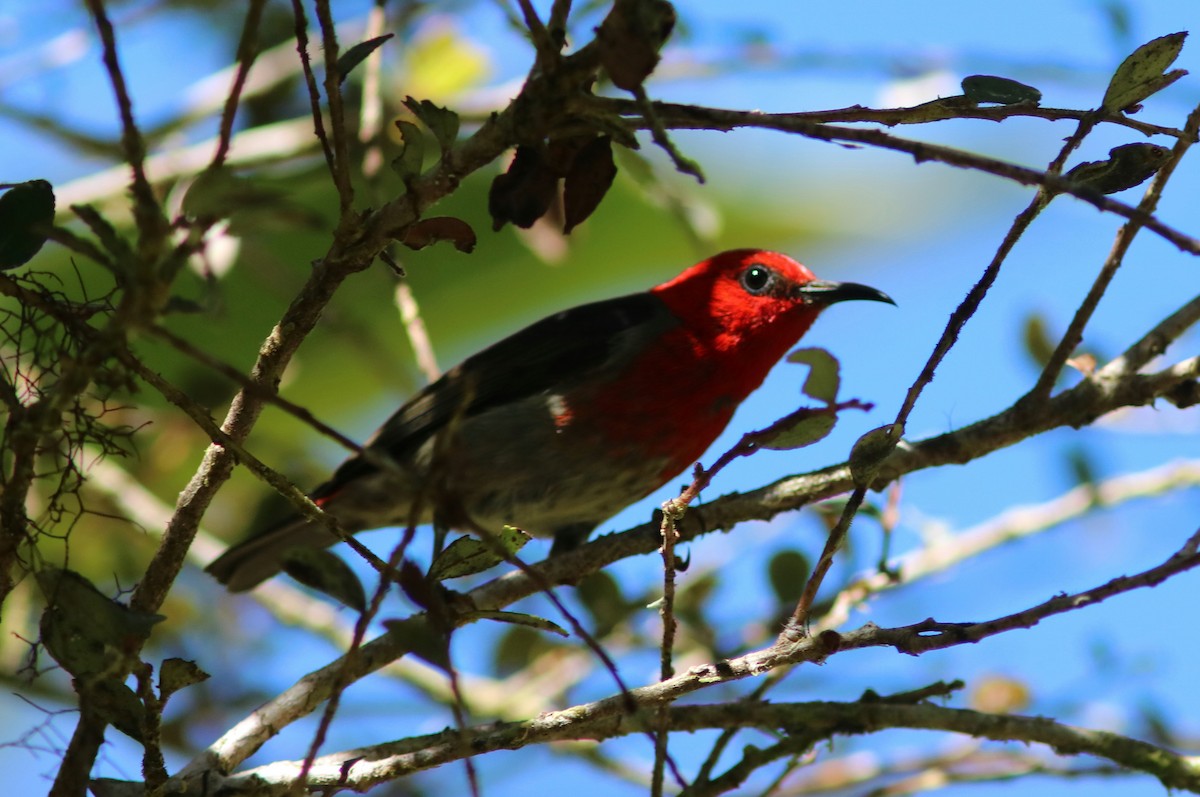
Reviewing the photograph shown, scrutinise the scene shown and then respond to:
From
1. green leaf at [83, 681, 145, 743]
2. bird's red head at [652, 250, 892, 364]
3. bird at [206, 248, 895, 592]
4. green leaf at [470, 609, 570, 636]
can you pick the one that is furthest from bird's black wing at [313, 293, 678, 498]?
green leaf at [83, 681, 145, 743]

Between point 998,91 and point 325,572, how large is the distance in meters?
1.38

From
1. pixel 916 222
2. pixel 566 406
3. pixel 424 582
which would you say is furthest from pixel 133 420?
pixel 916 222

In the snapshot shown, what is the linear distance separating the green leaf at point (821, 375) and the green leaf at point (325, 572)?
96cm

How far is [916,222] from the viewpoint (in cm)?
924

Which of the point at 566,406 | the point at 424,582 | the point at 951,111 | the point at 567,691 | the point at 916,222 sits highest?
the point at 916,222

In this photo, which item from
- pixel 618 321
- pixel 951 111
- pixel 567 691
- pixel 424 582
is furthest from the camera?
pixel 618 321

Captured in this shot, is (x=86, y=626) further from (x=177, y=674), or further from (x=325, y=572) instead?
(x=325, y=572)

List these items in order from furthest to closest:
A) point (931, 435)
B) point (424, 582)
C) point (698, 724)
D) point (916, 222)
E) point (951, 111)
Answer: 1. point (916, 222)
2. point (931, 435)
3. point (698, 724)
4. point (951, 111)
5. point (424, 582)

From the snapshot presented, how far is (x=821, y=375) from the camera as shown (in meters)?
2.43

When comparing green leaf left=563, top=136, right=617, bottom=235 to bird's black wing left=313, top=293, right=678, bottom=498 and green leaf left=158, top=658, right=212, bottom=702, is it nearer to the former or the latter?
green leaf left=158, top=658, right=212, bottom=702

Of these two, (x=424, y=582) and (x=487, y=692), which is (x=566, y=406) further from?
(x=424, y=582)

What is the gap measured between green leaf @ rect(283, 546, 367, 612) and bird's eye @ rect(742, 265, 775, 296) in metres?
3.67

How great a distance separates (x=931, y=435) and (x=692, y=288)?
244 cm

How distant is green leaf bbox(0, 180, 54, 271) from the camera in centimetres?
204
